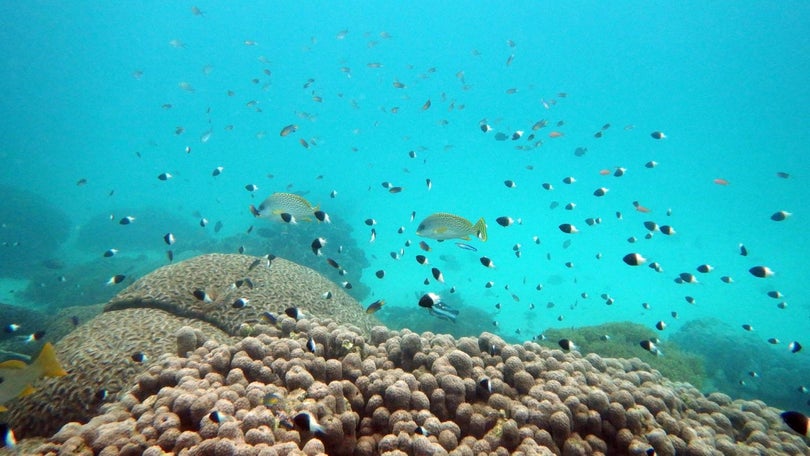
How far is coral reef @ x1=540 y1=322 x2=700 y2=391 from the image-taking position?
→ 36.2ft

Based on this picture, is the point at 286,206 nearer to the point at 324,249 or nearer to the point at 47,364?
the point at 47,364

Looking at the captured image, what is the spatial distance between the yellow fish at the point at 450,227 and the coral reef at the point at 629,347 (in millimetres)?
5812

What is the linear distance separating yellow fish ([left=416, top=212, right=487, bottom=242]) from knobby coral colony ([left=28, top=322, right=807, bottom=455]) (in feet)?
7.99

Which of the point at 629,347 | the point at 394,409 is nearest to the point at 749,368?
the point at 629,347

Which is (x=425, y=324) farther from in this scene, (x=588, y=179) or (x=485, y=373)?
(x=588, y=179)

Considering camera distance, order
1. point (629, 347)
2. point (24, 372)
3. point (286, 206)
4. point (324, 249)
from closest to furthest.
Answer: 1. point (24, 372)
2. point (286, 206)
3. point (629, 347)
4. point (324, 249)

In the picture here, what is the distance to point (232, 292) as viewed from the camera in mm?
7223

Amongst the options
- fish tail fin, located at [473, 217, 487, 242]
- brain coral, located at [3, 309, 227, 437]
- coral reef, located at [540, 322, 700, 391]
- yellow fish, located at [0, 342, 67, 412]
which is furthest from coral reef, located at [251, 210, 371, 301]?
yellow fish, located at [0, 342, 67, 412]

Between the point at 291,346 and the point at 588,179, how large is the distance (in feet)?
401

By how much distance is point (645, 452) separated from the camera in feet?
10.4

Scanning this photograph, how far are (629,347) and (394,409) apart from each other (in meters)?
11.0

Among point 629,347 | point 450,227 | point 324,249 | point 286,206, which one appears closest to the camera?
point 450,227

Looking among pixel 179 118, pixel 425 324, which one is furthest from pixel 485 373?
pixel 179 118

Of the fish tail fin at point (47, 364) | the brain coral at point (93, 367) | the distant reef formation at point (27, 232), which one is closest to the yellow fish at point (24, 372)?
the fish tail fin at point (47, 364)
